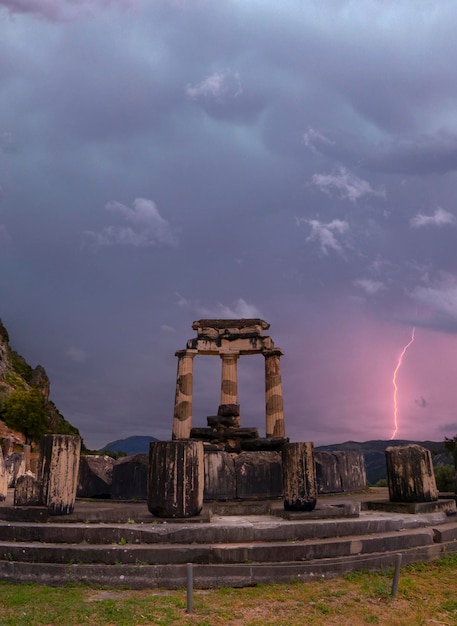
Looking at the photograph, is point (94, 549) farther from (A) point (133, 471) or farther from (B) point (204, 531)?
(A) point (133, 471)

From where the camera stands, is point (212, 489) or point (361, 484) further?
point (361, 484)

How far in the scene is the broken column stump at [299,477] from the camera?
10.0 m

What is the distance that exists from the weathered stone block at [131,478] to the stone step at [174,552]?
15.2 ft

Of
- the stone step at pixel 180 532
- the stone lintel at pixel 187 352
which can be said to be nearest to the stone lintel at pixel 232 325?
the stone lintel at pixel 187 352

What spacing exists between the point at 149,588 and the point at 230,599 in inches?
50.1

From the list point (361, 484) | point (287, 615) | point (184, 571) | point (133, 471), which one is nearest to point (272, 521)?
point (184, 571)

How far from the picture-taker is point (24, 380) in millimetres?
78938

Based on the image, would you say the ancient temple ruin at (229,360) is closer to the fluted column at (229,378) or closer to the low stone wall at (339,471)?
the fluted column at (229,378)

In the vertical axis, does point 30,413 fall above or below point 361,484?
above

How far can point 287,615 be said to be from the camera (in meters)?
6.62

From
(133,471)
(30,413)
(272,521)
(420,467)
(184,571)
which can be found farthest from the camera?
(30,413)

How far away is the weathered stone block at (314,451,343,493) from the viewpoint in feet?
45.4

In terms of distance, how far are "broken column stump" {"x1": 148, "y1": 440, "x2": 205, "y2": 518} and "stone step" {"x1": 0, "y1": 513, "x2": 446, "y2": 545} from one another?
0.45 metres

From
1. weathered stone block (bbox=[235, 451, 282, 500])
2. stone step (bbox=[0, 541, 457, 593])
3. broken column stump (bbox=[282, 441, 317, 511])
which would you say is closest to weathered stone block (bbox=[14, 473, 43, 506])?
A: stone step (bbox=[0, 541, 457, 593])
